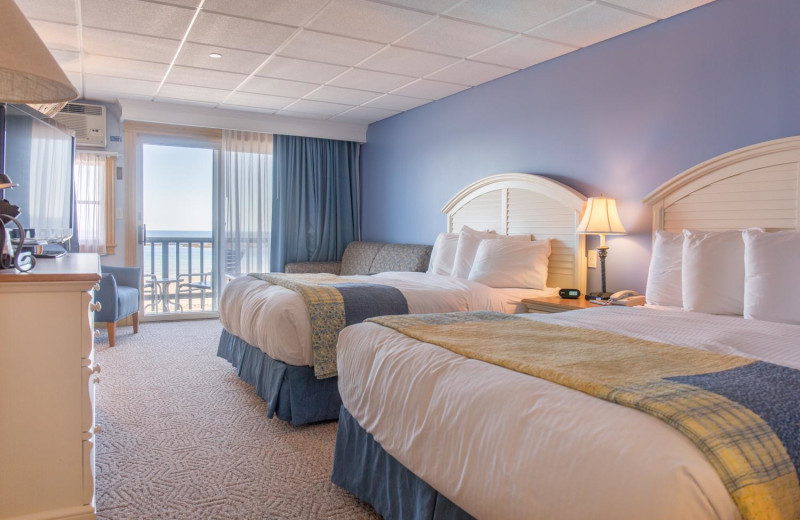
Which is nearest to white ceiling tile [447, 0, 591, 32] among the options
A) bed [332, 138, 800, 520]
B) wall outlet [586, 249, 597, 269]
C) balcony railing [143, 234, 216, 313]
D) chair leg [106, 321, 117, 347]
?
bed [332, 138, 800, 520]

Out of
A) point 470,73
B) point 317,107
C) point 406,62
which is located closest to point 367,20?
point 406,62

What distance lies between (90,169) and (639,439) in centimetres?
607

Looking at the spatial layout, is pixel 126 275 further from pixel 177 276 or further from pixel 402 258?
pixel 402 258

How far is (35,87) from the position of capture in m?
1.93

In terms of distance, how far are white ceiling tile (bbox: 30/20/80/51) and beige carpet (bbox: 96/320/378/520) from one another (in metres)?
2.35

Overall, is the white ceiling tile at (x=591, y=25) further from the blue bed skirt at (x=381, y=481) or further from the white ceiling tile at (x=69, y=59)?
the white ceiling tile at (x=69, y=59)

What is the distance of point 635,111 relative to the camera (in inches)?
135

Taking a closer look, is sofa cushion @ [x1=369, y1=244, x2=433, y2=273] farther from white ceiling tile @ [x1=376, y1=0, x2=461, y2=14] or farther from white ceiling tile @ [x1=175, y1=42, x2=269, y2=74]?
white ceiling tile @ [x1=376, y1=0, x2=461, y2=14]

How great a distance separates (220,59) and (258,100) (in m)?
1.37

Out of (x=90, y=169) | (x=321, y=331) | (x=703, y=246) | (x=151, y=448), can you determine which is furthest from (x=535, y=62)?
(x=90, y=169)

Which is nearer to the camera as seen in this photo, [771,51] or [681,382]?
[681,382]

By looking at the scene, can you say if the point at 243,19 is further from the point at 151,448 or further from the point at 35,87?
the point at 151,448

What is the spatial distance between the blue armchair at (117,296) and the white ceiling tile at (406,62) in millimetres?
2748

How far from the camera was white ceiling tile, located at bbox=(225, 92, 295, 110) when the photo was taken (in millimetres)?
5316
